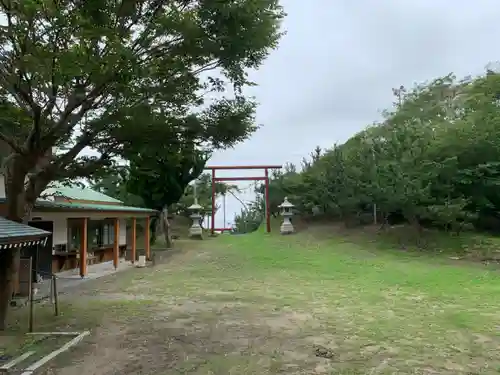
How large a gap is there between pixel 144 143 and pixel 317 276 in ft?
22.4

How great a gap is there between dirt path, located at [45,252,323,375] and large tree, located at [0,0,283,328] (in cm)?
205

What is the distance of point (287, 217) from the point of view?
2355cm

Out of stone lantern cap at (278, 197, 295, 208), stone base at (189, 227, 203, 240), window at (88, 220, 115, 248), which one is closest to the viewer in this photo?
window at (88, 220, 115, 248)

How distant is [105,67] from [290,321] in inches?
182

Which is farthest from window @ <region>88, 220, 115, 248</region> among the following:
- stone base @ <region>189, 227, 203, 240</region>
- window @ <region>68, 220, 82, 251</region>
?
stone base @ <region>189, 227, 203, 240</region>

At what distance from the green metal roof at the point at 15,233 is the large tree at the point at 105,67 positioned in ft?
2.20

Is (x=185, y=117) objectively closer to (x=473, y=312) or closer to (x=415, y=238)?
(x=473, y=312)

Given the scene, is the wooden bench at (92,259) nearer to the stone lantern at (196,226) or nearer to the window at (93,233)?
the window at (93,233)

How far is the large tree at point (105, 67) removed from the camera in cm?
513

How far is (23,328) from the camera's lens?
21.4 ft

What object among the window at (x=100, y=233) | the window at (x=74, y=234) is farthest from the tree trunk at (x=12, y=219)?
the window at (x=100, y=233)

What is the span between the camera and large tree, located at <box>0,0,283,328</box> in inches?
202

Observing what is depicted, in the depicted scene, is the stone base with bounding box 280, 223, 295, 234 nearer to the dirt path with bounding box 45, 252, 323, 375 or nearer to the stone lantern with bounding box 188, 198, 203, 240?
the stone lantern with bounding box 188, 198, 203, 240

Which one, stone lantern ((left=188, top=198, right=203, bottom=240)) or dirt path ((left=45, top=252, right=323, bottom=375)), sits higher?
stone lantern ((left=188, top=198, right=203, bottom=240))
